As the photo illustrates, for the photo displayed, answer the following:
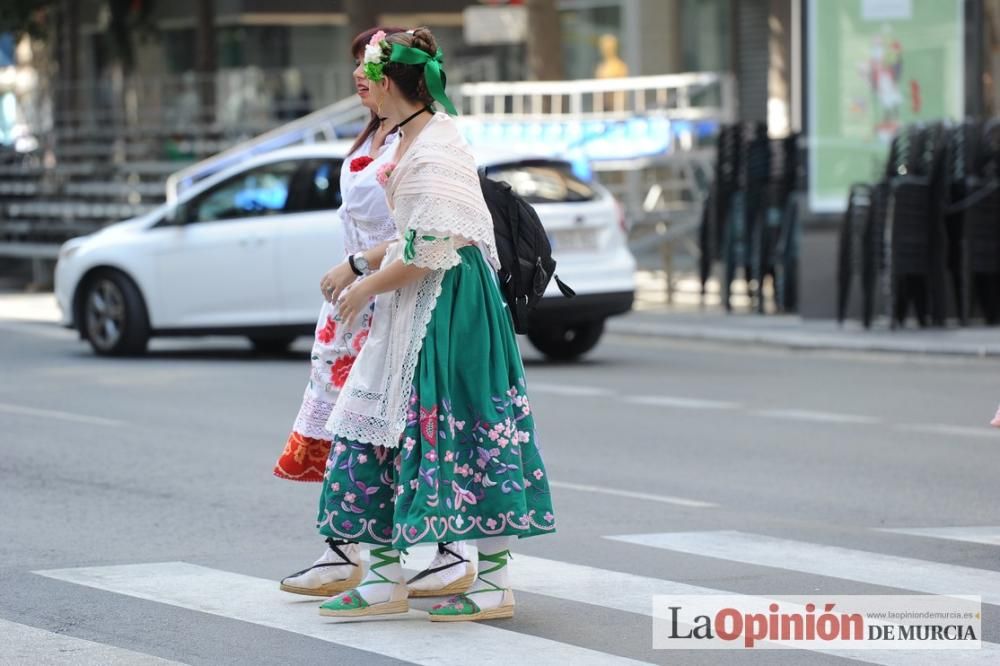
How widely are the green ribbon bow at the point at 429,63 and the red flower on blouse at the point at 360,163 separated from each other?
0.35 m

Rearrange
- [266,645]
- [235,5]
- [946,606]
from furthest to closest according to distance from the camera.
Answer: [235,5] < [946,606] < [266,645]

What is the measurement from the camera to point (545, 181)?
48.7ft

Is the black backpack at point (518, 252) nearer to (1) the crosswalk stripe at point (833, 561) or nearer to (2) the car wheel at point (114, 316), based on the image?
(1) the crosswalk stripe at point (833, 561)

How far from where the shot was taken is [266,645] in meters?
5.94

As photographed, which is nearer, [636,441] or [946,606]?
[946,606]

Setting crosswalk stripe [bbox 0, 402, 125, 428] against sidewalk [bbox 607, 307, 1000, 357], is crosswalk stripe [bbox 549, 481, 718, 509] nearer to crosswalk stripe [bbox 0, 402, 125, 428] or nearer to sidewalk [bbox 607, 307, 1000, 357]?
crosswalk stripe [bbox 0, 402, 125, 428]

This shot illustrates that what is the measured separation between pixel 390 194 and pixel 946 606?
7.25ft

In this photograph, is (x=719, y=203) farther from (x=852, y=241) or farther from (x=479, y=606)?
(x=479, y=606)

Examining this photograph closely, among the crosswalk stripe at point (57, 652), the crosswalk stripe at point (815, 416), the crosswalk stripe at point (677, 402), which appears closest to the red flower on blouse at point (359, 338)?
the crosswalk stripe at point (57, 652)

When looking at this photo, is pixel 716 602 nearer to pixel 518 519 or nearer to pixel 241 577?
pixel 518 519

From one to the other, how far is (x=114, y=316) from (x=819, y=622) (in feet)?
34.2

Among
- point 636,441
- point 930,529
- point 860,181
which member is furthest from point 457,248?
point 860,181

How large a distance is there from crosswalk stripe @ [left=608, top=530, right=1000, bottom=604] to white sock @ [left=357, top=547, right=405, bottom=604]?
5.20 ft

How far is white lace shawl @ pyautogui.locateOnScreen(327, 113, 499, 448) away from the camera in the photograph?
6.12 m
